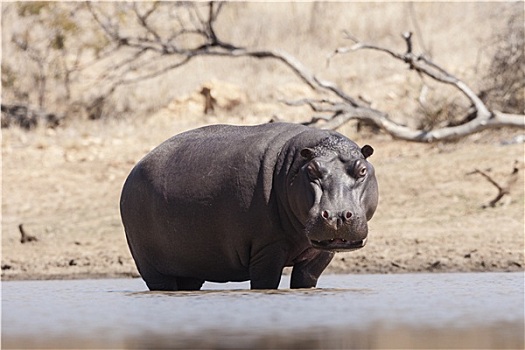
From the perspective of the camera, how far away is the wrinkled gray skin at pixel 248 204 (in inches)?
310

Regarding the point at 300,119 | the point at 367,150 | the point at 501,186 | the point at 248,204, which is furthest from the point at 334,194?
the point at 300,119

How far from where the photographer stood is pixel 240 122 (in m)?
19.3

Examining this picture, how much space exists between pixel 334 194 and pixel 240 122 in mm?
11618

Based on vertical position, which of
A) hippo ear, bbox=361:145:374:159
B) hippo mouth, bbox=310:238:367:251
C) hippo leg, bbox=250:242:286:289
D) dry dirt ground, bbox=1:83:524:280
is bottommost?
dry dirt ground, bbox=1:83:524:280

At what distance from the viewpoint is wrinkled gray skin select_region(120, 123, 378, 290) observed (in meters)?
7.88

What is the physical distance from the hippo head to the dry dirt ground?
3.48m

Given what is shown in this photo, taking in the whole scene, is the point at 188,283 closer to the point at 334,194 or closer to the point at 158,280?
the point at 158,280

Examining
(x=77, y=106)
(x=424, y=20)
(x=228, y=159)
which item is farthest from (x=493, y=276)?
(x=424, y=20)

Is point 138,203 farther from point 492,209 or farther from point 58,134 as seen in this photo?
point 58,134

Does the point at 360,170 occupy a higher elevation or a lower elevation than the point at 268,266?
higher

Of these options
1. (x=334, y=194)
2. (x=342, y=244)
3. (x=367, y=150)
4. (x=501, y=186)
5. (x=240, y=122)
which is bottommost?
(x=240, y=122)

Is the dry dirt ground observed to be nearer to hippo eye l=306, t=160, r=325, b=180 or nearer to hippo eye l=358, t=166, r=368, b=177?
hippo eye l=358, t=166, r=368, b=177

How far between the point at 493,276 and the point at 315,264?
2249 mm

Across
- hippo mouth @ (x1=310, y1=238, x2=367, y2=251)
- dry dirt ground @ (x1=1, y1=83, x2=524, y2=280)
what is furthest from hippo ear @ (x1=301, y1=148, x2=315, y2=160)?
dry dirt ground @ (x1=1, y1=83, x2=524, y2=280)
